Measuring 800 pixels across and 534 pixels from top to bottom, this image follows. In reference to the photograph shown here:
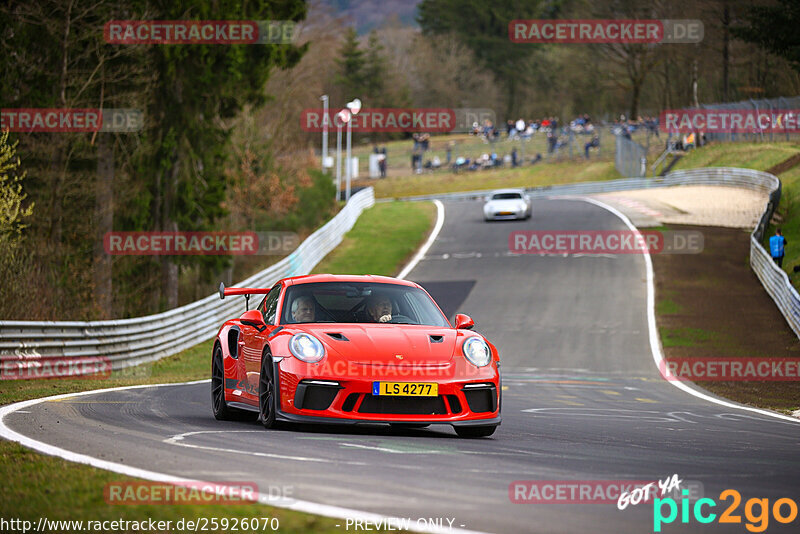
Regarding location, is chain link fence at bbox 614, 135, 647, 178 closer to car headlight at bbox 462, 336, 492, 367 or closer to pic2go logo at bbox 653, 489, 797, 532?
car headlight at bbox 462, 336, 492, 367

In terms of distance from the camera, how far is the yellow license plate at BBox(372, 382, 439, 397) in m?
8.86

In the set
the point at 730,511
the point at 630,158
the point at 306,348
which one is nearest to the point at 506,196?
the point at 630,158

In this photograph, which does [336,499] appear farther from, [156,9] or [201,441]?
[156,9]

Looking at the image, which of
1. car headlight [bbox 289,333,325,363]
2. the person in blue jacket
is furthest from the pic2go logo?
the person in blue jacket

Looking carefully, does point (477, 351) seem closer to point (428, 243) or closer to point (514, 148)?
point (428, 243)

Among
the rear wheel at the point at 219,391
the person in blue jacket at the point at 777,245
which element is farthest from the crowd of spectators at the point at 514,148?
the rear wheel at the point at 219,391

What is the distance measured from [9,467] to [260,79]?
3243 cm

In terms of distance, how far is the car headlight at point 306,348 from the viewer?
9047 mm

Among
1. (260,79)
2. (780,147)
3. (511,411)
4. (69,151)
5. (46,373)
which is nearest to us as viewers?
(511,411)

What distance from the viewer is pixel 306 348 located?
29.9 ft

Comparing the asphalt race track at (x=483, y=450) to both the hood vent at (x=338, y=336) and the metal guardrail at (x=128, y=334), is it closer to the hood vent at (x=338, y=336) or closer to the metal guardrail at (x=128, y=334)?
the hood vent at (x=338, y=336)

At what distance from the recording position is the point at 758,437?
34.9ft

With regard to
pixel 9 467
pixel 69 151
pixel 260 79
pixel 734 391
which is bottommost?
pixel 734 391

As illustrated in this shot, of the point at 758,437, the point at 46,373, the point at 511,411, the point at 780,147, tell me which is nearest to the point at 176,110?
the point at 46,373
